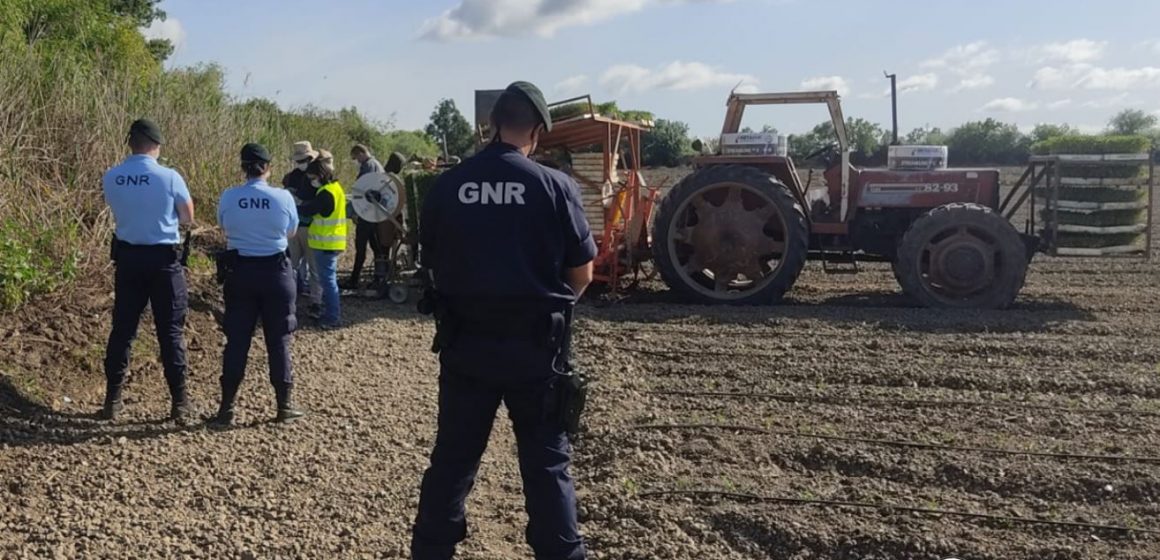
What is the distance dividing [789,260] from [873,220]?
1111mm

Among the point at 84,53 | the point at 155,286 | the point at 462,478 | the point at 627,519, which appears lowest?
the point at 627,519

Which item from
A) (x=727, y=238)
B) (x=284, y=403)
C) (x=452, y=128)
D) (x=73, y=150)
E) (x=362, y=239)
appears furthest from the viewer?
(x=452, y=128)

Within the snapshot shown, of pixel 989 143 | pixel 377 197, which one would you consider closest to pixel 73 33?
pixel 377 197

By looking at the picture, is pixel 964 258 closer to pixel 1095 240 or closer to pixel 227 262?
pixel 1095 240

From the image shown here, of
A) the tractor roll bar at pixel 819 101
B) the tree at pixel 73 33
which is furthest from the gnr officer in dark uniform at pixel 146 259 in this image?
the tractor roll bar at pixel 819 101

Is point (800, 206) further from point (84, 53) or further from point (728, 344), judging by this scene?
point (84, 53)

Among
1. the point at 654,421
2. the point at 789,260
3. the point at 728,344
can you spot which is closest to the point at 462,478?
the point at 654,421

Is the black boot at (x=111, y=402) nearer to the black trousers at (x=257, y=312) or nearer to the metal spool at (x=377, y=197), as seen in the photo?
the black trousers at (x=257, y=312)

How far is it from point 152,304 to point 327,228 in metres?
2.92

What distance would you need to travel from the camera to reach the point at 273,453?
17.4 feet

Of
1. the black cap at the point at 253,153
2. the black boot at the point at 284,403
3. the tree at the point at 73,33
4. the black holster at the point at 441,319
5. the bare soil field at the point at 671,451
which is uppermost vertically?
the tree at the point at 73,33

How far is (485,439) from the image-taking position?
3.53m

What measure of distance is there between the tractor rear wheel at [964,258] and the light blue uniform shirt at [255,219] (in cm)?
595

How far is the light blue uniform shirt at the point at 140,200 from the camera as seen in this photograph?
5.52 metres
